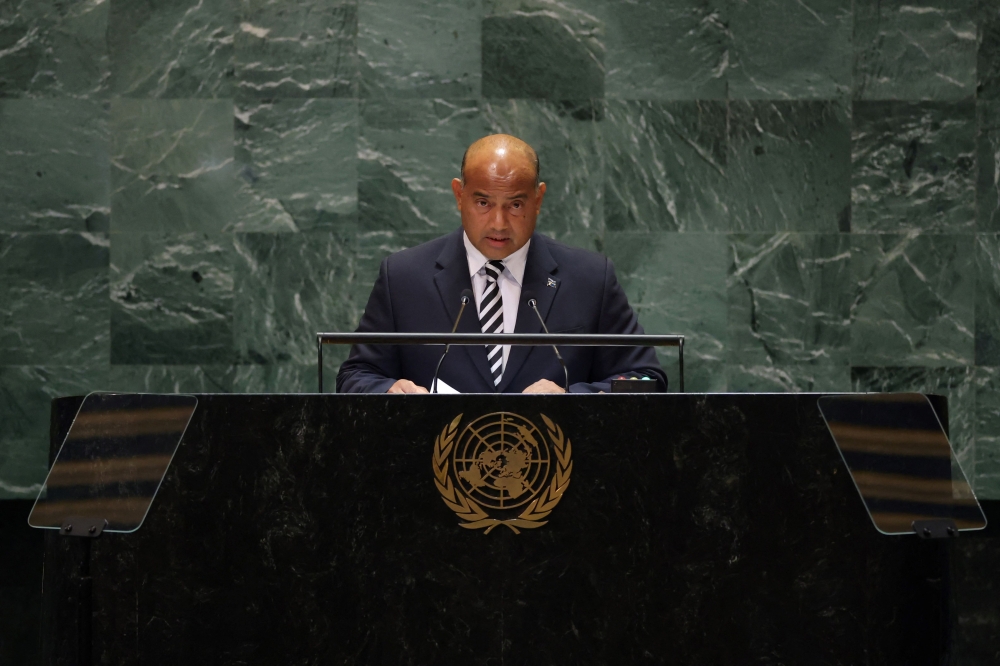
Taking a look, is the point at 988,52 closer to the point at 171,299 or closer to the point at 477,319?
the point at 477,319

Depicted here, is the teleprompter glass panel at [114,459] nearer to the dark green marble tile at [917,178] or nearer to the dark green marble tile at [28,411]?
the dark green marble tile at [28,411]

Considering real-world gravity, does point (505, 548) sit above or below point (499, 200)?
below

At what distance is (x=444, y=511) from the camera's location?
2.36 m

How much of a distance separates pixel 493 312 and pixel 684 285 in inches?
76.5

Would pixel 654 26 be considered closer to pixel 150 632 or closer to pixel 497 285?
pixel 497 285

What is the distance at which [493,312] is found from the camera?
3557 mm

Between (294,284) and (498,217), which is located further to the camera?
(294,284)

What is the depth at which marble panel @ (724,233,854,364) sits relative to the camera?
525 cm

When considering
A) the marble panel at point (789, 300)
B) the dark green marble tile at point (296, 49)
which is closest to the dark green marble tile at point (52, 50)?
the dark green marble tile at point (296, 49)

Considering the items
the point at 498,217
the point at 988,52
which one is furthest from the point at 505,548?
the point at 988,52

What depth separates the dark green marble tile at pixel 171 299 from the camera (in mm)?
5234

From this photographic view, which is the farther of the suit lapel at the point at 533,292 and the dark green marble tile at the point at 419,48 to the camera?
the dark green marble tile at the point at 419,48

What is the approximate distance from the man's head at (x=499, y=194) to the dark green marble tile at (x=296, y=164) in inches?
71.3

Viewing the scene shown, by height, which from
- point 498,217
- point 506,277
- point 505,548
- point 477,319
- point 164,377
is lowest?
point 164,377
